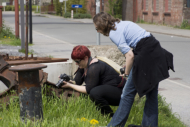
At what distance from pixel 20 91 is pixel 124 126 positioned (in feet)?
4.16

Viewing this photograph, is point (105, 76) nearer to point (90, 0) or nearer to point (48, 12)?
point (90, 0)

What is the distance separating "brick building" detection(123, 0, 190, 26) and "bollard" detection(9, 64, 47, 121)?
19.0 meters

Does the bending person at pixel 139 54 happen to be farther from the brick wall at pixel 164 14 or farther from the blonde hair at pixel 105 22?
the brick wall at pixel 164 14

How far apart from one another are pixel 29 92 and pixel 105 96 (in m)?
1.06

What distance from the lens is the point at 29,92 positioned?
348 cm

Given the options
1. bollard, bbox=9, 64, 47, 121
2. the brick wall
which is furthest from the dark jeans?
the brick wall

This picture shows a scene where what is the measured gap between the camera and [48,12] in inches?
2228

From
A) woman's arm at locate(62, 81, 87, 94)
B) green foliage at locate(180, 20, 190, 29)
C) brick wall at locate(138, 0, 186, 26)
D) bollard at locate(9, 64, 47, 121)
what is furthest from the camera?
brick wall at locate(138, 0, 186, 26)

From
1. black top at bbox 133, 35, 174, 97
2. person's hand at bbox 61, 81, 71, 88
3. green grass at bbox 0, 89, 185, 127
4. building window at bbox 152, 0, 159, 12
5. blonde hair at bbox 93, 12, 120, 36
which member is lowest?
green grass at bbox 0, 89, 185, 127

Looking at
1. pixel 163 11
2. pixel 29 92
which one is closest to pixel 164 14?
pixel 163 11

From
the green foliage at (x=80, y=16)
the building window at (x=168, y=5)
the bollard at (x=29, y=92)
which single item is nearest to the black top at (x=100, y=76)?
the bollard at (x=29, y=92)

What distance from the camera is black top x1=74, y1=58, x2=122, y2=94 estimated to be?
413 cm

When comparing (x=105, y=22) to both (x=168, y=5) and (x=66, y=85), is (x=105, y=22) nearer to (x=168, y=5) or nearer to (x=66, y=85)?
(x=66, y=85)

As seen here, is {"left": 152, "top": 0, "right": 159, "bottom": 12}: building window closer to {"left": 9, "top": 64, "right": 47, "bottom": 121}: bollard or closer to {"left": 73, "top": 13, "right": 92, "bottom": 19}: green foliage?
{"left": 73, "top": 13, "right": 92, "bottom": 19}: green foliage
